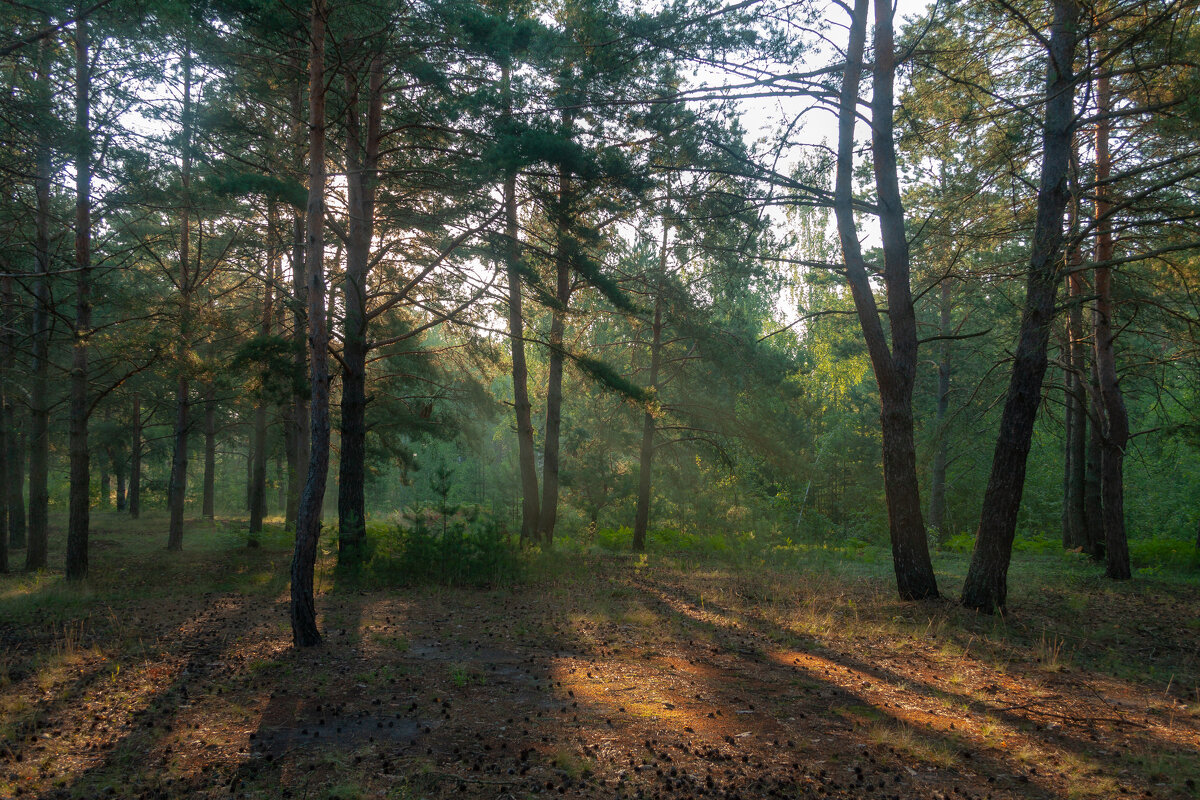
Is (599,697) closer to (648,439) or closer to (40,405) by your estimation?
(648,439)

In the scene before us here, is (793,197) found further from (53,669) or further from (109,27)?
(53,669)

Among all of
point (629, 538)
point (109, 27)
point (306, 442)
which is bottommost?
point (629, 538)

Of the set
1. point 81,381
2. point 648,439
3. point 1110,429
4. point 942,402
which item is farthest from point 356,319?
point 942,402

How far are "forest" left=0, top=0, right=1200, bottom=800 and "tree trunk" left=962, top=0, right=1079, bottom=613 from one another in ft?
0.17

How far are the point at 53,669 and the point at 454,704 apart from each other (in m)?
3.74

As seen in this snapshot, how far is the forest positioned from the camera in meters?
4.52

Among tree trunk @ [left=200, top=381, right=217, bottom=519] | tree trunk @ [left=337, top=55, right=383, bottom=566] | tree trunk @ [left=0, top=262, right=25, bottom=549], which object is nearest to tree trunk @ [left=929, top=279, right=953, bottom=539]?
tree trunk @ [left=337, top=55, right=383, bottom=566]

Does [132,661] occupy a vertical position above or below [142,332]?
below

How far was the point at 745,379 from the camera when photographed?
1675cm

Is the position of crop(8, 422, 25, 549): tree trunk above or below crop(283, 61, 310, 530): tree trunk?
below

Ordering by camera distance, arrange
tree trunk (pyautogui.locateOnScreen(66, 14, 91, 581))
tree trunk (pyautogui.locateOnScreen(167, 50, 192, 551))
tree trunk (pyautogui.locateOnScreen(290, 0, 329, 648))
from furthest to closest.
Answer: tree trunk (pyautogui.locateOnScreen(66, 14, 91, 581)), tree trunk (pyautogui.locateOnScreen(167, 50, 192, 551)), tree trunk (pyautogui.locateOnScreen(290, 0, 329, 648))

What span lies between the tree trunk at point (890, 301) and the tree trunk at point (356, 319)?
23.2 ft

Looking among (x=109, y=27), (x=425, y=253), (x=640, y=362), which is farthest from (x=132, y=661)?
(x=640, y=362)

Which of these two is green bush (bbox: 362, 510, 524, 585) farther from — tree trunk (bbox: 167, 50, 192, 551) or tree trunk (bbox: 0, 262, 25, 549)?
tree trunk (bbox: 0, 262, 25, 549)
